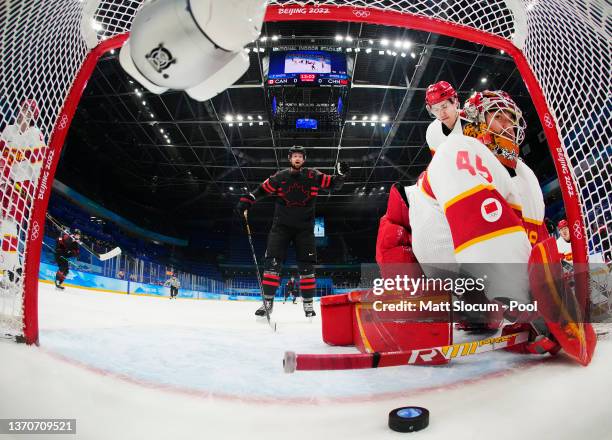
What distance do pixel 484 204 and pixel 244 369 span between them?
733 millimetres

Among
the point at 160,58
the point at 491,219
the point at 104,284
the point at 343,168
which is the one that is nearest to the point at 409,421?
the point at 491,219

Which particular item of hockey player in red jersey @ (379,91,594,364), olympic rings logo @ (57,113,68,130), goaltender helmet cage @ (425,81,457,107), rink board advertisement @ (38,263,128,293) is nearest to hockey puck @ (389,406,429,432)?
hockey player in red jersey @ (379,91,594,364)

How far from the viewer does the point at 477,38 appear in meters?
1.25

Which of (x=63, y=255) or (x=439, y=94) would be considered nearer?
(x=439, y=94)

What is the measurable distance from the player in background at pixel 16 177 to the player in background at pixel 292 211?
154cm

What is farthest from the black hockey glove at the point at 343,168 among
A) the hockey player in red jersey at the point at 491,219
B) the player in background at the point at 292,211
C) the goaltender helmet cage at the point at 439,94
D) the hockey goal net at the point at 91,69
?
the hockey player in red jersey at the point at 491,219

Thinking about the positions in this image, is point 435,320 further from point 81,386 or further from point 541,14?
point 541,14

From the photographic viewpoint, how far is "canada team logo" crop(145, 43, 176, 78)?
0.60m

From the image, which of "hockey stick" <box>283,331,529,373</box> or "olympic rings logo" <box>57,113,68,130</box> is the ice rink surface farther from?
"olympic rings logo" <box>57,113,68,130</box>

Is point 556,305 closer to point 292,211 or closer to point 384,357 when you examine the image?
point 384,357

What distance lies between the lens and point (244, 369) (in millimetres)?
1001

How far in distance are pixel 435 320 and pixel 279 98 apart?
746 cm

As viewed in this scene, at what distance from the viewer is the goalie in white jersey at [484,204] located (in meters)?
0.80

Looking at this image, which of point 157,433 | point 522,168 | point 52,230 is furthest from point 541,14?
point 52,230
